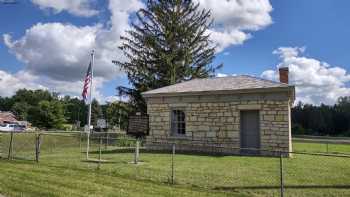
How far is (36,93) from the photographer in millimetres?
105000

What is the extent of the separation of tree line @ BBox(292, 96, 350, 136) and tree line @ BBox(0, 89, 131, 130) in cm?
3763

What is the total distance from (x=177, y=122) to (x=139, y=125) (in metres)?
2.96

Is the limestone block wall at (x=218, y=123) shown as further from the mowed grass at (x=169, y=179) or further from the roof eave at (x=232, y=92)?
the mowed grass at (x=169, y=179)

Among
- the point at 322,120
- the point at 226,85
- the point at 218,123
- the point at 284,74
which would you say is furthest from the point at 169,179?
the point at 322,120

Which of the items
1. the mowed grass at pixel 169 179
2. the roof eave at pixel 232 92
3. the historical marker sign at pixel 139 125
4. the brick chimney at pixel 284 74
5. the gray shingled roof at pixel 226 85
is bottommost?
the mowed grass at pixel 169 179

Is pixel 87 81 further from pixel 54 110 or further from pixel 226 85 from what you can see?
pixel 54 110

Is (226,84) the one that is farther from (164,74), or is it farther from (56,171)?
(164,74)

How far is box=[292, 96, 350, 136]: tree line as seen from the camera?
225 ft

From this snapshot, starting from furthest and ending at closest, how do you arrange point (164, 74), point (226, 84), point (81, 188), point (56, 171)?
1. point (164, 74)
2. point (226, 84)
3. point (56, 171)
4. point (81, 188)

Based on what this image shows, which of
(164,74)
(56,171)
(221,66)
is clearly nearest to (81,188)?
(56,171)

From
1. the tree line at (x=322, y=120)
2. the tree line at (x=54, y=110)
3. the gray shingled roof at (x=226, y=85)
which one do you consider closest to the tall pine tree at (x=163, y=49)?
the tree line at (x=54, y=110)

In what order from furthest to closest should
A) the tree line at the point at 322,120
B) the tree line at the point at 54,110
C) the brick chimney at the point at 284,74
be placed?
the tree line at the point at 322,120 → the tree line at the point at 54,110 → the brick chimney at the point at 284,74

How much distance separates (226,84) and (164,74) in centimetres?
1566

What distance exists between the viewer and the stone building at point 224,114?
15.9 meters
